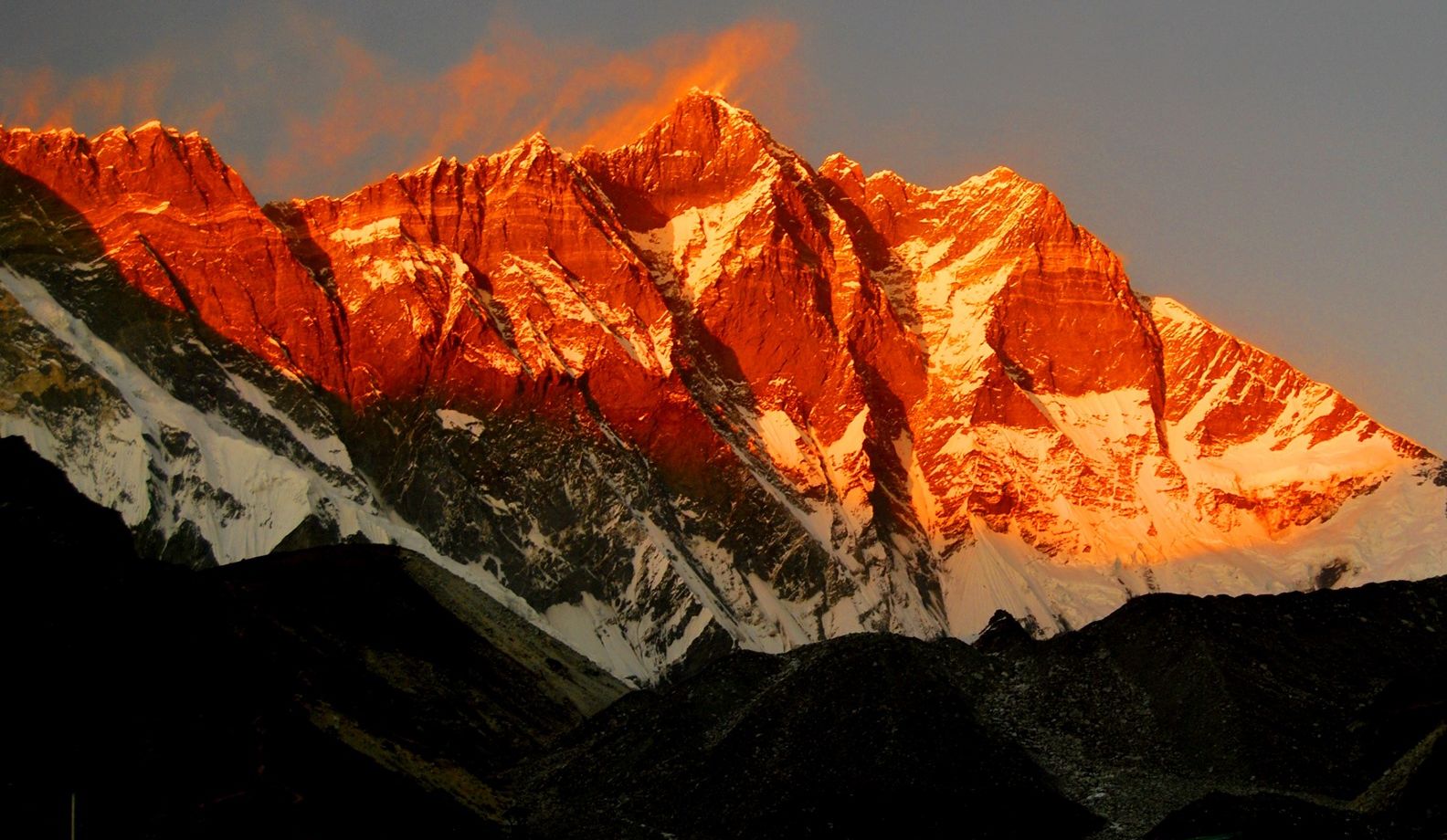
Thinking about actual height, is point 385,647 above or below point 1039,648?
below

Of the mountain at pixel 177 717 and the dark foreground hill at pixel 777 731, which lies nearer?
the mountain at pixel 177 717

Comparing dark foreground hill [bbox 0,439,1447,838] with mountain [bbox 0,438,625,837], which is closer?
mountain [bbox 0,438,625,837]

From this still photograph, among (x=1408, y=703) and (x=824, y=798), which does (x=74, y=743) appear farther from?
(x=1408, y=703)

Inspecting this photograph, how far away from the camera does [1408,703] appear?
74000 millimetres

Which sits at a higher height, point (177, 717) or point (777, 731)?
point (777, 731)

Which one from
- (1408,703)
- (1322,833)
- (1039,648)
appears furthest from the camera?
(1039,648)

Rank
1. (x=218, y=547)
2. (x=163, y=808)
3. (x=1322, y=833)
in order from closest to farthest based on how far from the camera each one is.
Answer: (x=1322, y=833) < (x=163, y=808) < (x=218, y=547)

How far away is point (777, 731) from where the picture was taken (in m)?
74.8

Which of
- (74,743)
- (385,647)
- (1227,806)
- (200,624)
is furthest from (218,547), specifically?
(1227,806)

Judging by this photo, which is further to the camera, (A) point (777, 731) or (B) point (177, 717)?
(A) point (777, 731)

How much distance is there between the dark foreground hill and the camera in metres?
64.9

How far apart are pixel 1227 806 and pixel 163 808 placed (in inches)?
1200

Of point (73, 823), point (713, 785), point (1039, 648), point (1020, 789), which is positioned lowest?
point (73, 823)

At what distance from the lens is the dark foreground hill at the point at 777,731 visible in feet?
213
